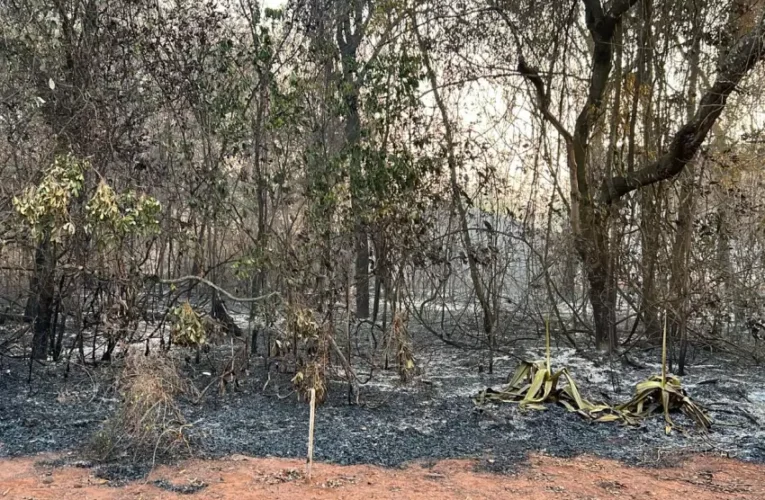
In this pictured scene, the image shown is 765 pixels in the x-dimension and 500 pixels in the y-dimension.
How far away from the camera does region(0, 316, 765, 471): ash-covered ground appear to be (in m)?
4.64

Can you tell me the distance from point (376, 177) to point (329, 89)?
1.15 m

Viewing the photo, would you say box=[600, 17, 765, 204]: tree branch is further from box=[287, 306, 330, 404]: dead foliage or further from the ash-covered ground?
box=[287, 306, 330, 404]: dead foliage

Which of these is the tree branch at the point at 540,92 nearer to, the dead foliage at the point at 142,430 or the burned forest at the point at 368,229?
the burned forest at the point at 368,229

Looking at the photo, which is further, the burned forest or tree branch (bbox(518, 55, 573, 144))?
tree branch (bbox(518, 55, 573, 144))

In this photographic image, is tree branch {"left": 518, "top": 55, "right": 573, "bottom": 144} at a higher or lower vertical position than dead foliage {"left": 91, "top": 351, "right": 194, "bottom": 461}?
higher

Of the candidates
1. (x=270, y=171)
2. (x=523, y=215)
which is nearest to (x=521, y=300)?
(x=523, y=215)

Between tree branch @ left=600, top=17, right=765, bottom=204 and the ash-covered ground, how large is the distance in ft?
6.80

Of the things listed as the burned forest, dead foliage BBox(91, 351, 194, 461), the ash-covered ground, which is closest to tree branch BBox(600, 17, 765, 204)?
the burned forest

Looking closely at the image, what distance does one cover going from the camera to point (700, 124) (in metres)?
6.65

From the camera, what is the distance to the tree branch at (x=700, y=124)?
6039 mm

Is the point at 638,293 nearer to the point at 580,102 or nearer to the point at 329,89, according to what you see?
the point at 580,102

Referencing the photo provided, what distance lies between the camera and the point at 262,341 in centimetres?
866

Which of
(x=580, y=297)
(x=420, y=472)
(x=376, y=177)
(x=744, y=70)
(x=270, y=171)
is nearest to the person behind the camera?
(x=420, y=472)

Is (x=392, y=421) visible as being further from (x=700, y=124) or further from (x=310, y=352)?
(x=700, y=124)
